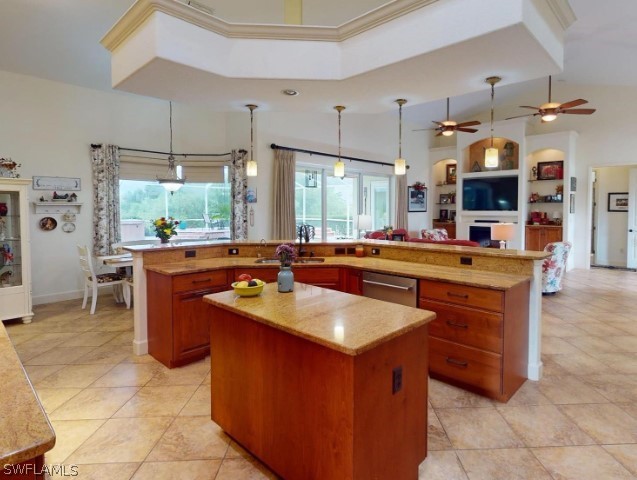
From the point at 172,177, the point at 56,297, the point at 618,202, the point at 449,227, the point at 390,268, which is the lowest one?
the point at 56,297

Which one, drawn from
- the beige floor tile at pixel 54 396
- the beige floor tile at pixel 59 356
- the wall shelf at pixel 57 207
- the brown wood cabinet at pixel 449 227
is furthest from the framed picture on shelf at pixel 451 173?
the beige floor tile at pixel 54 396

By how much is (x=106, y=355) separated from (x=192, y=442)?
1817 mm

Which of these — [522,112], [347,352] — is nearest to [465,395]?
[347,352]

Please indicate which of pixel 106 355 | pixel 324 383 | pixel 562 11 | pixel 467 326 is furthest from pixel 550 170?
pixel 106 355

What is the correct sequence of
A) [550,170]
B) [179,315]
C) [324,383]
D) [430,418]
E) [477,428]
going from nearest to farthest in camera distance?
1. [324,383]
2. [477,428]
3. [430,418]
4. [179,315]
5. [550,170]

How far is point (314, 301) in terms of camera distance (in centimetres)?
219

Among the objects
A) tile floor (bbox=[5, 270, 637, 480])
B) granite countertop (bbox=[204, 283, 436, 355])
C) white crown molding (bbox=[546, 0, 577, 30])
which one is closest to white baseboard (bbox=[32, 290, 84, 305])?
tile floor (bbox=[5, 270, 637, 480])

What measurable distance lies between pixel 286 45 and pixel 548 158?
26.1 ft

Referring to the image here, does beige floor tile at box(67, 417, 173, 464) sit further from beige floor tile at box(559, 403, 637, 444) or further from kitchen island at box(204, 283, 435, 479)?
beige floor tile at box(559, 403, 637, 444)

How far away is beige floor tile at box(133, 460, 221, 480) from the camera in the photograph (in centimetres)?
193

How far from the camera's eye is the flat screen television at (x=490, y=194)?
8781mm

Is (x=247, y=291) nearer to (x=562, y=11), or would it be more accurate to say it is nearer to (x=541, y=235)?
(x=562, y=11)

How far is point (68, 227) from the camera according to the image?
5605 millimetres

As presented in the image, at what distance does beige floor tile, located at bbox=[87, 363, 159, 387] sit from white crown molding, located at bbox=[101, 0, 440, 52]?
275cm
